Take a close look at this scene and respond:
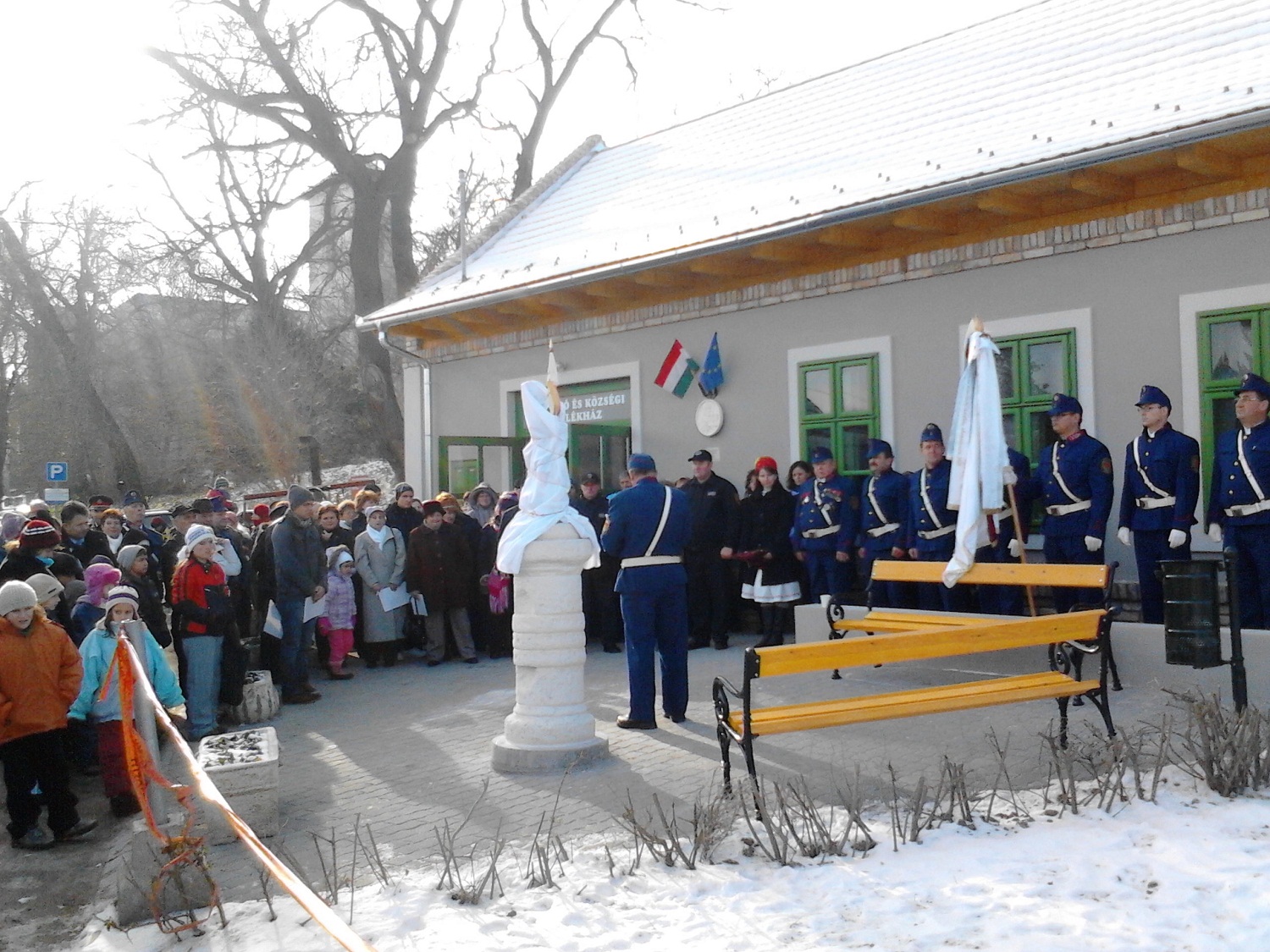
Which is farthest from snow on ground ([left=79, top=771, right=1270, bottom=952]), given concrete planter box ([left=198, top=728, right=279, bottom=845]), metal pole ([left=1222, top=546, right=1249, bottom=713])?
metal pole ([left=1222, top=546, right=1249, bottom=713])

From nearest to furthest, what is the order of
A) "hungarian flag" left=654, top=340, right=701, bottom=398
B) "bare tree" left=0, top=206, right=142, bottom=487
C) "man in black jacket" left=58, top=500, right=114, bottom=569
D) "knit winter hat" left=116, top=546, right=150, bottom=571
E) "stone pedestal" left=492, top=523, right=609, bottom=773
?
1. "stone pedestal" left=492, top=523, right=609, bottom=773
2. "knit winter hat" left=116, top=546, right=150, bottom=571
3. "man in black jacket" left=58, top=500, right=114, bottom=569
4. "hungarian flag" left=654, top=340, right=701, bottom=398
5. "bare tree" left=0, top=206, right=142, bottom=487

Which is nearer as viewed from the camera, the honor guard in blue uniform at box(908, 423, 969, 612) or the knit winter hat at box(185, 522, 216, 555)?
the knit winter hat at box(185, 522, 216, 555)

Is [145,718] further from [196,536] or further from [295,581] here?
[295,581]

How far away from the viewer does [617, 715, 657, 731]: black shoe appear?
7.74 metres

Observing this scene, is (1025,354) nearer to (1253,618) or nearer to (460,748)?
(1253,618)

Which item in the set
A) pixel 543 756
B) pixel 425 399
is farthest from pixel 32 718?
pixel 425 399

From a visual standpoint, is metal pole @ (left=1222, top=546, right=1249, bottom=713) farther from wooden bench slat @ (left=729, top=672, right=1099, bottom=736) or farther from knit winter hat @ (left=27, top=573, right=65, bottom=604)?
knit winter hat @ (left=27, top=573, right=65, bottom=604)

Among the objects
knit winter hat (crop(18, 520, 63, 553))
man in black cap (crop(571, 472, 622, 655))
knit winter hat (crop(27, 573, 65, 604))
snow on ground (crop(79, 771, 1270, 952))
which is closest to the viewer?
snow on ground (crop(79, 771, 1270, 952))

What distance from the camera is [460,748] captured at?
25.1 ft

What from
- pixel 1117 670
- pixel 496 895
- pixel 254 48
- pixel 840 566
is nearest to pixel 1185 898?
pixel 496 895

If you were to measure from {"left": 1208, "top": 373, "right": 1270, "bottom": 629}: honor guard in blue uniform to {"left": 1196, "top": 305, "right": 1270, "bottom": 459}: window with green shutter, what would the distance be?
4.10ft

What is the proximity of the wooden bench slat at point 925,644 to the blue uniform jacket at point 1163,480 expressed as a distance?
7.41ft

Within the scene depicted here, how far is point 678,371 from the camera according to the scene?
13.2 metres

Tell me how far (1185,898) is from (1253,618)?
14.0 ft
